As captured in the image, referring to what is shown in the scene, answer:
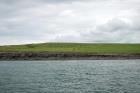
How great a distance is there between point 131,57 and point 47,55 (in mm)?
44220

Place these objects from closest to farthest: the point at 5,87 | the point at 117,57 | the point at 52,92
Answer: the point at 52,92 → the point at 5,87 → the point at 117,57

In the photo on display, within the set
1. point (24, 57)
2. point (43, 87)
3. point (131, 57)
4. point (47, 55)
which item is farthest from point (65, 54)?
point (43, 87)

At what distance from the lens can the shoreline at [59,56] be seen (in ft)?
546

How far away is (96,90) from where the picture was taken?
5516cm

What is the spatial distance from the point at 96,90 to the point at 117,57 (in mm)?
113166

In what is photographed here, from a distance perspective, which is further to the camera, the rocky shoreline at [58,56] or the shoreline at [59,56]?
the rocky shoreline at [58,56]

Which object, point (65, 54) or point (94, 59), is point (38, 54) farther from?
point (94, 59)

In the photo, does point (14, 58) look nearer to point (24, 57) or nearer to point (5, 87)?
point (24, 57)

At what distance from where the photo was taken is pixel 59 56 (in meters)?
170

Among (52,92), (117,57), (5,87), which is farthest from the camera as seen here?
(117,57)

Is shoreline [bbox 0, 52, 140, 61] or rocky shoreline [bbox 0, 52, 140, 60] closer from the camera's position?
shoreline [bbox 0, 52, 140, 61]

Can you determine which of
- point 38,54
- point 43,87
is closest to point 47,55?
point 38,54

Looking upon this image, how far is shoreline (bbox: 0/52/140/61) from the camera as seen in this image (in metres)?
166

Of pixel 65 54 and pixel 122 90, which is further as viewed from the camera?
pixel 65 54
